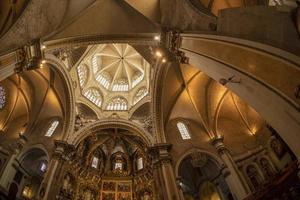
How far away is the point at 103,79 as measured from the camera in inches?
990

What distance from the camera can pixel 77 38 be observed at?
12.6 m

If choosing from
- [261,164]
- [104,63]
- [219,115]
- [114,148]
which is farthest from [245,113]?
[104,63]

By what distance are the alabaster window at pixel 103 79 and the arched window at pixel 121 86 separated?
0.87 meters

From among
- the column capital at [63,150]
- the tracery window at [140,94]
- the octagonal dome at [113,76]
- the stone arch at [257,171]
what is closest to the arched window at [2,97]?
the column capital at [63,150]

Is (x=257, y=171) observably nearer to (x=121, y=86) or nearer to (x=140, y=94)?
(x=140, y=94)

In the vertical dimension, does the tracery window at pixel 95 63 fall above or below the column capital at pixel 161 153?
above

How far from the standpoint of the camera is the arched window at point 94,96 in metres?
22.1

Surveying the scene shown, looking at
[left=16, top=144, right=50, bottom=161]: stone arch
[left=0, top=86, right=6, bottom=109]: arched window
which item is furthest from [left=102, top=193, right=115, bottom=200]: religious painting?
[left=0, top=86, right=6, bottom=109]: arched window

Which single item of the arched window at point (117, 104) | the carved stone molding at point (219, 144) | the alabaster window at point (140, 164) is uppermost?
the arched window at point (117, 104)

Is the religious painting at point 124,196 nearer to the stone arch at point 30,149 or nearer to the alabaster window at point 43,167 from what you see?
the alabaster window at point 43,167

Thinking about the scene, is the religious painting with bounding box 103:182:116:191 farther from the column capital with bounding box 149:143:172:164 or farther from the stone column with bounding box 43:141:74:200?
the column capital with bounding box 149:143:172:164

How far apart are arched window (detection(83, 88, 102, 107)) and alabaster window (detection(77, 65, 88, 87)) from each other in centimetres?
104

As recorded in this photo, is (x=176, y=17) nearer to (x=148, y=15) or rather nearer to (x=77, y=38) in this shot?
(x=148, y=15)

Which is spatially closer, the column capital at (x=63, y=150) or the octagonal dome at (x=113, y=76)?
the column capital at (x=63, y=150)
